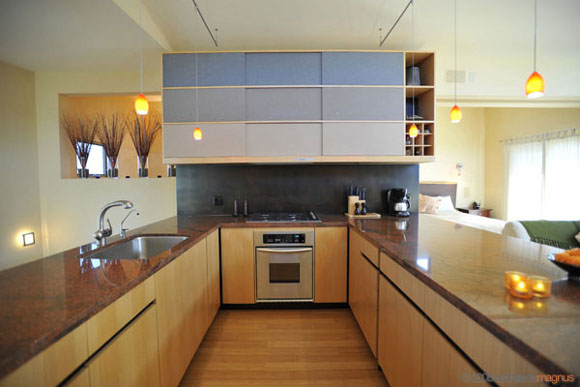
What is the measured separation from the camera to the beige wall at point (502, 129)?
175 inches

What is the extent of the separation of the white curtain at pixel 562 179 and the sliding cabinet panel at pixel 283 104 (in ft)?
15.5

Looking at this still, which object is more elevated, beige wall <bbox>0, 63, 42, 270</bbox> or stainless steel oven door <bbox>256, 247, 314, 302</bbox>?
beige wall <bbox>0, 63, 42, 270</bbox>

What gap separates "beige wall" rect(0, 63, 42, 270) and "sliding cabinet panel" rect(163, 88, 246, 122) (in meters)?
1.87

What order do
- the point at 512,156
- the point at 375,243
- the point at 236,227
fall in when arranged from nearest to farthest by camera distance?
the point at 375,243
the point at 236,227
the point at 512,156

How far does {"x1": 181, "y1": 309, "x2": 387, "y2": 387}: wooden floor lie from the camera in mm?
1642

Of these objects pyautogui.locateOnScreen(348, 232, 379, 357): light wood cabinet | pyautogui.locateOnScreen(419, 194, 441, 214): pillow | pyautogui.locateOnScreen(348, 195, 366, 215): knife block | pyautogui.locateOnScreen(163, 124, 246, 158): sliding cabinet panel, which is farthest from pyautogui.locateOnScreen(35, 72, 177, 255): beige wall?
pyautogui.locateOnScreen(419, 194, 441, 214): pillow

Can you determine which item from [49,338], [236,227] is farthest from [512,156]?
[49,338]

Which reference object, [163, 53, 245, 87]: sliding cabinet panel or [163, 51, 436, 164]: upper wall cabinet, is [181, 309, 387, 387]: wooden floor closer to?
[163, 51, 436, 164]: upper wall cabinet

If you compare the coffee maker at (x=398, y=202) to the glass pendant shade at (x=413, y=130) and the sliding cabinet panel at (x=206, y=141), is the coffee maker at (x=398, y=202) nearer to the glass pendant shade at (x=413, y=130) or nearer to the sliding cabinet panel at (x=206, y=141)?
the glass pendant shade at (x=413, y=130)

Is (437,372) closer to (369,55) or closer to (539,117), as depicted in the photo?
(369,55)

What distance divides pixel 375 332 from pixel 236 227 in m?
1.47

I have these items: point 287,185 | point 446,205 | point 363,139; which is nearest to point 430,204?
point 446,205

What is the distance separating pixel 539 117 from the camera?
15.5 feet

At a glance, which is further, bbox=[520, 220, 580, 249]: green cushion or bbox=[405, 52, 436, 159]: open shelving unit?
bbox=[520, 220, 580, 249]: green cushion
